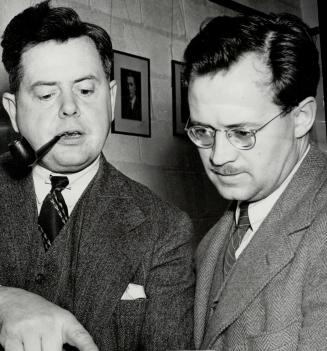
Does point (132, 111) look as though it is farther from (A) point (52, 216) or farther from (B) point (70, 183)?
(A) point (52, 216)

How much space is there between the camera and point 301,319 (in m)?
1.29

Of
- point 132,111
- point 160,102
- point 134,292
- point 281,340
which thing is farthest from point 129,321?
point 160,102

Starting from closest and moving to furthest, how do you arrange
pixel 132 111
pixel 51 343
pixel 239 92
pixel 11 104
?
pixel 51 343 < pixel 239 92 < pixel 11 104 < pixel 132 111

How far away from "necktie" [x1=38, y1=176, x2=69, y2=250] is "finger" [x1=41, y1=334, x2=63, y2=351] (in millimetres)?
387

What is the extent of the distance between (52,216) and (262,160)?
60 cm

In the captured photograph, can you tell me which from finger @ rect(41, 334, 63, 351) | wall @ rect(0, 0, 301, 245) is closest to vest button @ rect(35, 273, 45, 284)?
finger @ rect(41, 334, 63, 351)

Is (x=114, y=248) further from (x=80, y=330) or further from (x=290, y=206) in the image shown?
(x=290, y=206)

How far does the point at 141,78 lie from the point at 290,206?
4.85 feet

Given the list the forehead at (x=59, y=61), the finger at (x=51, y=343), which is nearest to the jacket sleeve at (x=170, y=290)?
the finger at (x=51, y=343)

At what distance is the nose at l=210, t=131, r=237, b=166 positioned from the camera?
1472 mm

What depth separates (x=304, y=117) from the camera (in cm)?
151

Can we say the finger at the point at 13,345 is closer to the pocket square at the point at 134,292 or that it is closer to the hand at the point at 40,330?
the hand at the point at 40,330

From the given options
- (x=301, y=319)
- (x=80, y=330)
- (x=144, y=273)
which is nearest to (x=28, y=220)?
(x=144, y=273)

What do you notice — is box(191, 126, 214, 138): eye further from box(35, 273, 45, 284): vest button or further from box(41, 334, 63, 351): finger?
box(41, 334, 63, 351): finger
